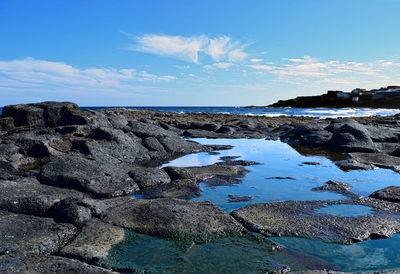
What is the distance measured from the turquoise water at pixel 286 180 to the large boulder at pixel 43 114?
5.42 meters

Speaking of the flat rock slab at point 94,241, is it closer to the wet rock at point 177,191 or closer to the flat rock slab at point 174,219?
the flat rock slab at point 174,219

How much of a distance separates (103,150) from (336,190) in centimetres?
703

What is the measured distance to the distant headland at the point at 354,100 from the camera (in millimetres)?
81312

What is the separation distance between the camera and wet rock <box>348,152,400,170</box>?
385 inches

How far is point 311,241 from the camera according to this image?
4363 mm

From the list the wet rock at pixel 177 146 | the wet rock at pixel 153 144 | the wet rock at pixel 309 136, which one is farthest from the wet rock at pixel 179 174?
the wet rock at pixel 309 136

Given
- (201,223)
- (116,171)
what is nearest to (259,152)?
(116,171)

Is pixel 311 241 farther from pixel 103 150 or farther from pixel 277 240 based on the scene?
pixel 103 150

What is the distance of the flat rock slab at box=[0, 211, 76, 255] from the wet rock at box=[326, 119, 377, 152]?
38.3 ft

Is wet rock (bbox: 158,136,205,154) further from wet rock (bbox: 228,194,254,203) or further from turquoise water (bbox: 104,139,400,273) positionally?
turquoise water (bbox: 104,139,400,273)

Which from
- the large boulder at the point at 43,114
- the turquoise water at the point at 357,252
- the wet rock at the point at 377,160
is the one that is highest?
the large boulder at the point at 43,114

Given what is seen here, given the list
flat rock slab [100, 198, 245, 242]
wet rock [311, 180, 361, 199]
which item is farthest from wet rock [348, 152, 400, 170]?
flat rock slab [100, 198, 245, 242]

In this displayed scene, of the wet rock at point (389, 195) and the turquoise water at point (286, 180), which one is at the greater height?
the wet rock at point (389, 195)

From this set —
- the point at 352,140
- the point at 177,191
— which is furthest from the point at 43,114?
the point at 352,140
